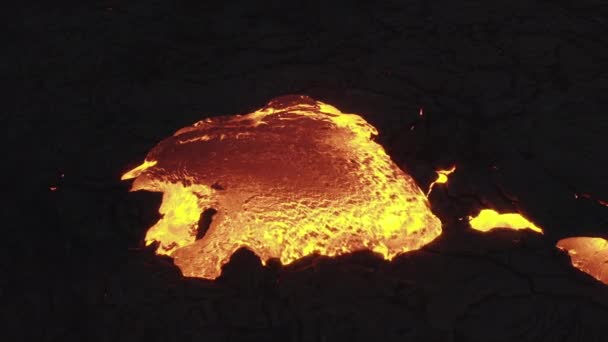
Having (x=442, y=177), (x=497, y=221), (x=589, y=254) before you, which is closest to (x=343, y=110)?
(x=442, y=177)

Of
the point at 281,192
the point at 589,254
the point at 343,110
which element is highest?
the point at 343,110

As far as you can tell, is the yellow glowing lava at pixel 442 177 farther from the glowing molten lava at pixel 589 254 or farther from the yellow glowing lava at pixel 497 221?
the glowing molten lava at pixel 589 254

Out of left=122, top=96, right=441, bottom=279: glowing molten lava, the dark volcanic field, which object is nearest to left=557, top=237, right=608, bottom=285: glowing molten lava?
the dark volcanic field

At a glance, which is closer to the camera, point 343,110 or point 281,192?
point 281,192

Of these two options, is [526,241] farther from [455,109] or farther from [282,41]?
[282,41]

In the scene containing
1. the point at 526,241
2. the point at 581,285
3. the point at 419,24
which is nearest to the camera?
the point at 581,285

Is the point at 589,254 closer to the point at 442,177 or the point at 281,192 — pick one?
the point at 442,177

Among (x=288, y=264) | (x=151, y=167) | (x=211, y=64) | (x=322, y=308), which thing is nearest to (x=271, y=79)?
(x=211, y=64)

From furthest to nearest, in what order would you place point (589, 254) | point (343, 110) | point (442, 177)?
point (343, 110), point (442, 177), point (589, 254)

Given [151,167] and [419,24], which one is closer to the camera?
[151,167]
